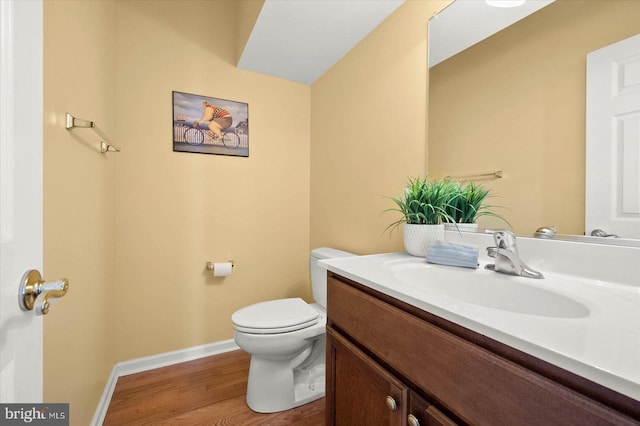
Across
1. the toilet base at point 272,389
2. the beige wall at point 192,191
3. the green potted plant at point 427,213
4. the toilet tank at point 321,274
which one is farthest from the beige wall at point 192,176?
the toilet base at point 272,389

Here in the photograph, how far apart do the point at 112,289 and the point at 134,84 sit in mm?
1277

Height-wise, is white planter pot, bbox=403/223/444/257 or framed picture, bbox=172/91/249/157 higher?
framed picture, bbox=172/91/249/157

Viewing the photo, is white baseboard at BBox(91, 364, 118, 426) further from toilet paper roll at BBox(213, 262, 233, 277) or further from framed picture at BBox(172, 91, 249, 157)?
framed picture at BBox(172, 91, 249, 157)

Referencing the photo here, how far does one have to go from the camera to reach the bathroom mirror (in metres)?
0.80

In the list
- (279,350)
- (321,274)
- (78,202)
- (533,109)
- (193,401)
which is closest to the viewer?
(533,109)

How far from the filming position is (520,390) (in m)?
0.40

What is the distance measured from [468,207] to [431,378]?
0.77m

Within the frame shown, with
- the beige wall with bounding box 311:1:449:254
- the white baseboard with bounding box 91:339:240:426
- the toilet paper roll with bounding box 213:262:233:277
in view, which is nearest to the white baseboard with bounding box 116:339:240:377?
the white baseboard with bounding box 91:339:240:426

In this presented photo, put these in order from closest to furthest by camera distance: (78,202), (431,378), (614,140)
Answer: (431,378)
(614,140)
(78,202)

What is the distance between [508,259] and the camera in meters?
0.79

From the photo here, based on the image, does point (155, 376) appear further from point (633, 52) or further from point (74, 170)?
point (633, 52)

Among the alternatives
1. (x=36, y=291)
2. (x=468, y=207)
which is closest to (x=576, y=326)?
→ (x=468, y=207)

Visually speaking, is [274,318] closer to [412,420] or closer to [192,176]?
[412,420]

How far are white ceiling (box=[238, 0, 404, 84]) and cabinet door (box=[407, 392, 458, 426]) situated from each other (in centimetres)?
169
